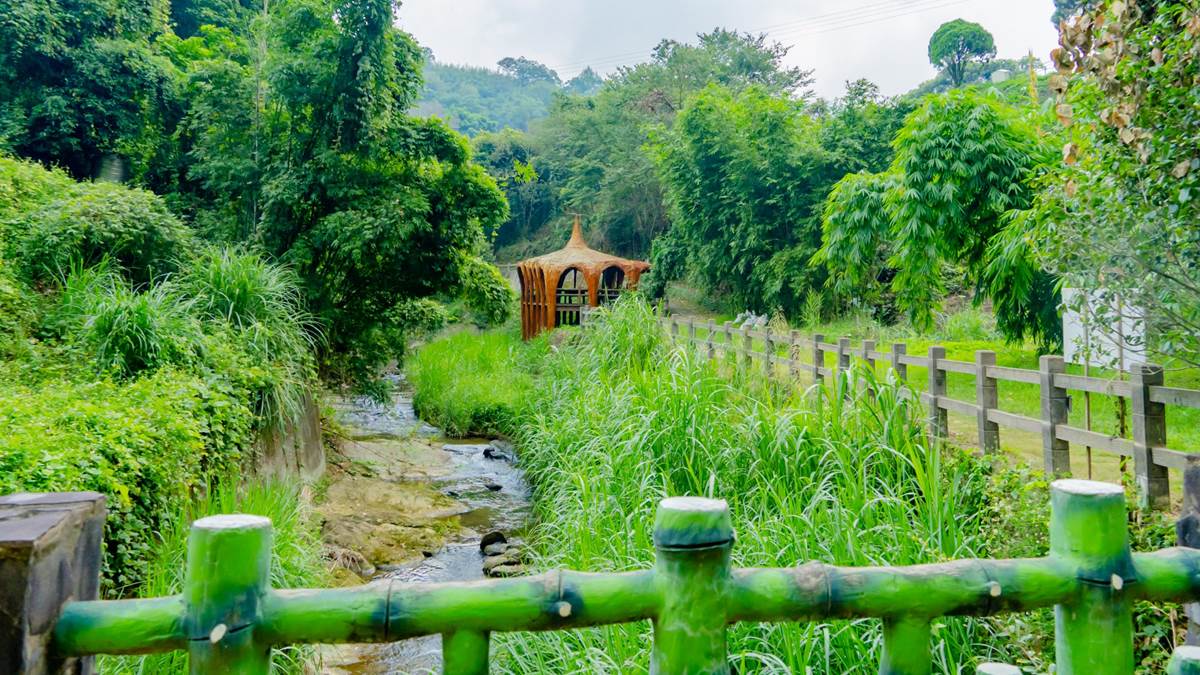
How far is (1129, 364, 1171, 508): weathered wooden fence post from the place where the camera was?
127 inches

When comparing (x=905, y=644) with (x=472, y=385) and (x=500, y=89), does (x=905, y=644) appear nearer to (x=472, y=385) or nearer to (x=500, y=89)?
(x=472, y=385)

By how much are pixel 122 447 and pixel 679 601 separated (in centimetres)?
286

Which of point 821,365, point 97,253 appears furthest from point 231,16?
point 821,365

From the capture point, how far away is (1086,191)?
3.16 meters

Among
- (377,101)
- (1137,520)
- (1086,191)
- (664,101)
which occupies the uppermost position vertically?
(664,101)

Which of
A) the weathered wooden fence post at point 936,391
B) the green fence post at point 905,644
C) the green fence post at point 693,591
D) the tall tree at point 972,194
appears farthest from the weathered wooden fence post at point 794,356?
the green fence post at point 693,591

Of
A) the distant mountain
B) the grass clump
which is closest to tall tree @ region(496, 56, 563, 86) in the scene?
the distant mountain

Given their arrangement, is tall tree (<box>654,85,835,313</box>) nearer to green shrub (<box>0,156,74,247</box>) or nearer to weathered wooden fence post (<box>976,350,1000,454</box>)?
weathered wooden fence post (<box>976,350,1000,454</box>)

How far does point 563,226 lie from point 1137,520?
24.2 metres

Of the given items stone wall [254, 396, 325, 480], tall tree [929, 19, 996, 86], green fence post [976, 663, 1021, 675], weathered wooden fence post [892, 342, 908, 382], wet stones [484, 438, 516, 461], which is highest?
tall tree [929, 19, 996, 86]

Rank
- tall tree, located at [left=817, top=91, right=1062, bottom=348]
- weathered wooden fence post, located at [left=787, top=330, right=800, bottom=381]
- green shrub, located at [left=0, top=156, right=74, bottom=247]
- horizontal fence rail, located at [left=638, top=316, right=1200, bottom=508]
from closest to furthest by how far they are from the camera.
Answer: horizontal fence rail, located at [left=638, top=316, right=1200, bottom=508] < green shrub, located at [left=0, top=156, right=74, bottom=247] < weathered wooden fence post, located at [left=787, top=330, right=800, bottom=381] < tall tree, located at [left=817, top=91, right=1062, bottom=348]

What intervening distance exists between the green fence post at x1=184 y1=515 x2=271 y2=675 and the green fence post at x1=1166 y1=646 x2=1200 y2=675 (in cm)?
123

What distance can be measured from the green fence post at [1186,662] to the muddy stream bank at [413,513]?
3092 mm

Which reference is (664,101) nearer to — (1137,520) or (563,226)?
(563,226)
